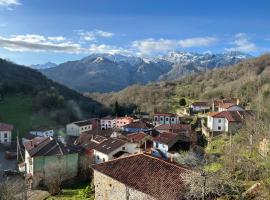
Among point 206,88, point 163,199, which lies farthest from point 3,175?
point 206,88

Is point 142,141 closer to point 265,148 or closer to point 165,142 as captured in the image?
point 165,142

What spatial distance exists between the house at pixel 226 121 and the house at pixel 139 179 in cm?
3656

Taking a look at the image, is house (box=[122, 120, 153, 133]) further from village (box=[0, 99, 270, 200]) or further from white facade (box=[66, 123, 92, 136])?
white facade (box=[66, 123, 92, 136])

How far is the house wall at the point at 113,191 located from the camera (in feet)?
66.7

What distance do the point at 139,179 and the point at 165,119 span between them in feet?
188

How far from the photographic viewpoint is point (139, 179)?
69.1ft

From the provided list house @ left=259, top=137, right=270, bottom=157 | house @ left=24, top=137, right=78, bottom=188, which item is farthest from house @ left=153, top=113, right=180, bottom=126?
house @ left=259, top=137, right=270, bottom=157

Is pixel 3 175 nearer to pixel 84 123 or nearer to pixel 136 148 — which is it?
pixel 136 148

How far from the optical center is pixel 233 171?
25.5 metres

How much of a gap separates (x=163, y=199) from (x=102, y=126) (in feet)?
221

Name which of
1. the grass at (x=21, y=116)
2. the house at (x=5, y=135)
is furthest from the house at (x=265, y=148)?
the grass at (x=21, y=116)

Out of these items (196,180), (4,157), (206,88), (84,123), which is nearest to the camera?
(196,180)

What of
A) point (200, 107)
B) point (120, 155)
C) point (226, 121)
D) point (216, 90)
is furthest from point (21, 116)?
point (216, 90)

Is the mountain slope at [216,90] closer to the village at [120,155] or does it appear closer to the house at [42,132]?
the village at [120,155]
